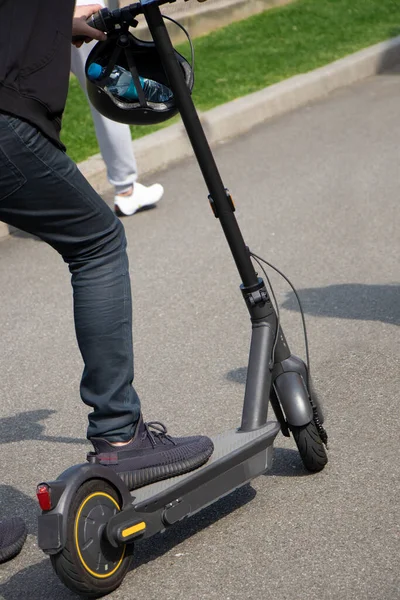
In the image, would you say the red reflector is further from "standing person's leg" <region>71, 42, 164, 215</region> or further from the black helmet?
"standing person's leg" <region>71, 42, 164, 215</region>

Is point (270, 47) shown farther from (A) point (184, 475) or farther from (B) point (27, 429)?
(A) point (184, 475)

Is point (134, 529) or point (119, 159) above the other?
point (134, 529)

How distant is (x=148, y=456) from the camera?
3262mm

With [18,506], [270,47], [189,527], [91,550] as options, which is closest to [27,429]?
[18,506]

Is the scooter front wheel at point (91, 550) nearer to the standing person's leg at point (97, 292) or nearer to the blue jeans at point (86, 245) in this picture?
the standing person's leg at point (97, 292)

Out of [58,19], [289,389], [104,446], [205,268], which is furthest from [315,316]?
[58,19]

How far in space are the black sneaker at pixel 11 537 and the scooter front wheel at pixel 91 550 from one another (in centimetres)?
43

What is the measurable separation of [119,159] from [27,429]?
3.01 metres

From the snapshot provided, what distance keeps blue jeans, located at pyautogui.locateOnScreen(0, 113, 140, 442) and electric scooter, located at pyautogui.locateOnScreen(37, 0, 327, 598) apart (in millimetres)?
242

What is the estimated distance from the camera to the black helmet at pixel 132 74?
3336 millimetres

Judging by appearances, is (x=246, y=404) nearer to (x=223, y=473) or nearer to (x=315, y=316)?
(x=223, y=473)

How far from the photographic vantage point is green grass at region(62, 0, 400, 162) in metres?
9.81

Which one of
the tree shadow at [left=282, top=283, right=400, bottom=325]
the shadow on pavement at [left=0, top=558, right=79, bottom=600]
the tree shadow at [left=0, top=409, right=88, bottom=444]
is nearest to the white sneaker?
the tree shadow at [left=282, top=283, right=400, bottom=325]

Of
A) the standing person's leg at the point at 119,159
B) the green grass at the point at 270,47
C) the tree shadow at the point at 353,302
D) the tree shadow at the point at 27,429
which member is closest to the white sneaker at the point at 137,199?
the standing person's leg at the point at 119,159
